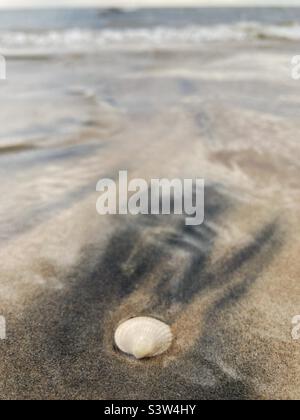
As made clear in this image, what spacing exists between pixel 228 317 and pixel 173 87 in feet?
18.4

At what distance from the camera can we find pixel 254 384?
175 centimetres

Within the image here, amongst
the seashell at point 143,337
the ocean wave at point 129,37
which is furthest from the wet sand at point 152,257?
the ocean wave at point 129,37

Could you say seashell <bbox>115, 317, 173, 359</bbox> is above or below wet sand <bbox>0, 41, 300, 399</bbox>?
above

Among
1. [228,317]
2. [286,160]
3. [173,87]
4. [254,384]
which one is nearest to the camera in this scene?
[254,384]

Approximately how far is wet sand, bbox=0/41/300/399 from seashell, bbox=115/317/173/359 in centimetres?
5

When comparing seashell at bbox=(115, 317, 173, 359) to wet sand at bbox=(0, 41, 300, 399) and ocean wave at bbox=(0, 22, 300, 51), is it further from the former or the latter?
ocean wave at bbox=(0, 22, 300, 51)

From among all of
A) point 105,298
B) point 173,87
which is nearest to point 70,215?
point 105,298

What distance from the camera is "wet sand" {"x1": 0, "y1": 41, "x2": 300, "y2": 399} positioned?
1.81 meters

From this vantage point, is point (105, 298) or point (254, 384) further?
point (105, 298)

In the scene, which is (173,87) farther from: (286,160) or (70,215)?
(70,215)

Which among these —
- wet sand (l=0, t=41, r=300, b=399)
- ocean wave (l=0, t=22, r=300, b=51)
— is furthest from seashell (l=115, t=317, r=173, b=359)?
ocean wave (l=0, t=22, r=300, b=51)

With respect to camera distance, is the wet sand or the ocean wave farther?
the ocean wave

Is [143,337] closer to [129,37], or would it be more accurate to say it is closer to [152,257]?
[152,257]

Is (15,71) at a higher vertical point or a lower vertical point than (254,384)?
lower
